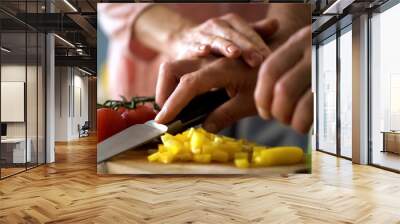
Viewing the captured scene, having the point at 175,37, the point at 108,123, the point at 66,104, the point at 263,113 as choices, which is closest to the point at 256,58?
the point at 263,113

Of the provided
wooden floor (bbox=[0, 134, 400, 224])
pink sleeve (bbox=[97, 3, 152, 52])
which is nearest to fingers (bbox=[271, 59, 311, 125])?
wooden floor (bbox=[0, 134, 400, 224])

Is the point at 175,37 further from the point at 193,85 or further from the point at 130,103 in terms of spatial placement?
the point at 130,103

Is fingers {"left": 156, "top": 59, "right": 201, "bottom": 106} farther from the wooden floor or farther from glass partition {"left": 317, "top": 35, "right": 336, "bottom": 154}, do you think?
glass partition {"left": 317, "top": 35, "right": 336, "bottom": 154}

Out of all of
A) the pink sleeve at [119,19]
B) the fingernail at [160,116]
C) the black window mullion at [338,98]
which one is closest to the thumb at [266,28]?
the pink sleeve at [119,19]

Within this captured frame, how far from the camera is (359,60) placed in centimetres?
723

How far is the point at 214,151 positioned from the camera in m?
5.24

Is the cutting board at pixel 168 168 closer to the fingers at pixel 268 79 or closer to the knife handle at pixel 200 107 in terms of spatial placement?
the knife handle at pixel 200 107

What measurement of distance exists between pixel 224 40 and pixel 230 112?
0.91 metres

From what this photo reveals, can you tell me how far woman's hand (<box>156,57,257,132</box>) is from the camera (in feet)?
17.0

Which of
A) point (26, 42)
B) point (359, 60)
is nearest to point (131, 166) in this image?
point (26, 42)

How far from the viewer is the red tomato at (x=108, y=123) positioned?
5328mm

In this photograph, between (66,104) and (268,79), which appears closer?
(268,79)

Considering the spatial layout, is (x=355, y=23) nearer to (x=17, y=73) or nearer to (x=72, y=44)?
(x=17, y=73)

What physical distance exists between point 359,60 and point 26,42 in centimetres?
551
